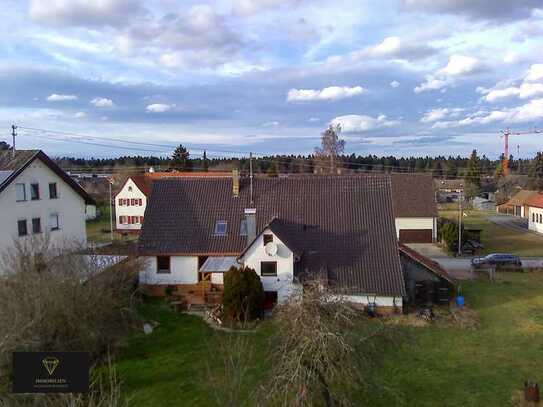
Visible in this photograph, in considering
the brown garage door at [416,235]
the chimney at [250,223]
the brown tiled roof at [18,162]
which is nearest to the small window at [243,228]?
the chimney at [250,223]

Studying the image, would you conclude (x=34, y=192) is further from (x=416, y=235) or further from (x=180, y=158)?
(x=180, y=158)

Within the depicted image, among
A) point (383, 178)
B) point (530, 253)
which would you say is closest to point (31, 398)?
point (383, 178)

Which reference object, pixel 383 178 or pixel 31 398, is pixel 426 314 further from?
pixel 31 398

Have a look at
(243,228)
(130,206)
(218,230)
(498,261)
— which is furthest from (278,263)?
(130,206)

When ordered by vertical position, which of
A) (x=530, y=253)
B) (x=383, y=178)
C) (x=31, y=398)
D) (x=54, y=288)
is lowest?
(x=530, y=253)

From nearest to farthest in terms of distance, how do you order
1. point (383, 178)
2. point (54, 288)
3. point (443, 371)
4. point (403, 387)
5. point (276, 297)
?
point (54, 288)
point (403, 387)
point (443, 371)
point (276, 297)
point (383, 178)

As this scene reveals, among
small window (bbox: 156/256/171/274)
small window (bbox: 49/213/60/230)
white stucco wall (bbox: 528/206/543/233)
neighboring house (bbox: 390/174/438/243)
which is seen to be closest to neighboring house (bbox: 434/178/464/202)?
white stucco wall (bbox: 528/206/543/233)

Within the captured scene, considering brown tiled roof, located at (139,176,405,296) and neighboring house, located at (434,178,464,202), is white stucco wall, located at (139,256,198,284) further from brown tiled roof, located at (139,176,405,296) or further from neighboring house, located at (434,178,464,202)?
neighboring house, located at (434,178,464,202)
